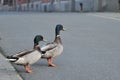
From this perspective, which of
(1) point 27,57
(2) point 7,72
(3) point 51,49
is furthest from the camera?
(3) point 51,49

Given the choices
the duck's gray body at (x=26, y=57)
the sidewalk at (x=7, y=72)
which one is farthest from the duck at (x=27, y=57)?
the sidewalk at (x=7, y=72)

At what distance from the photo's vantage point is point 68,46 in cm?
1348

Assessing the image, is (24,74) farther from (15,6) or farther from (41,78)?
(15,6)

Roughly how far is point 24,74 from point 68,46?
5.02 metres

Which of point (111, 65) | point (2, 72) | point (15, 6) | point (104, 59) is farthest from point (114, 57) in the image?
point (15, 6)

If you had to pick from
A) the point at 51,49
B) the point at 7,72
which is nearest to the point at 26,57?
the point at 7,72

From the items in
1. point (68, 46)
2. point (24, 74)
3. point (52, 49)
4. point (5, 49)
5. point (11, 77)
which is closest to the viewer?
point (11, 77)

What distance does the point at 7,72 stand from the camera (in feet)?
27.3

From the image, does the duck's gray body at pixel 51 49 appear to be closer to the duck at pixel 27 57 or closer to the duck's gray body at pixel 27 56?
the duck at pixel 27 57

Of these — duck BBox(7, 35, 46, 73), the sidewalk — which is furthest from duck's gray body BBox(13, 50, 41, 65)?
the sidewalk

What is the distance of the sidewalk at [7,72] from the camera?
25.8 ft

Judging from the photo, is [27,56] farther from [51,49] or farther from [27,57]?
[51,49]

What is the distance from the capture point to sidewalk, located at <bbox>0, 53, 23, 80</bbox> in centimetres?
787

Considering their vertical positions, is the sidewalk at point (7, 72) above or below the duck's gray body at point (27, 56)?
below
